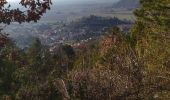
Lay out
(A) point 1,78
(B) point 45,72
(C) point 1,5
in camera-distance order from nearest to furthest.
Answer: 1. (C) point 1,5
2. (A) point 1,78
3. (B) point 45,72

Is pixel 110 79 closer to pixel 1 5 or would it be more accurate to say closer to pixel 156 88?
pixel 156 88

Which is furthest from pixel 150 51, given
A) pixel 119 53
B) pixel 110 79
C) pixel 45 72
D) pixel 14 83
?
pixel 45 72

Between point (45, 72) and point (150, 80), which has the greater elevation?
point (150, 80)

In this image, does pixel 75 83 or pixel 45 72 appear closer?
pixel 75 83

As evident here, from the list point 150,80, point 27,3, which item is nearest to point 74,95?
point 150,80

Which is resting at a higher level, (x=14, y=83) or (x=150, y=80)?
(x=150, y=80)

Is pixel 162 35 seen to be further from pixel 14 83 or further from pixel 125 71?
pixel 14 83

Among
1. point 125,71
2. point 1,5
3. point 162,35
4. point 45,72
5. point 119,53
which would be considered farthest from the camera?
point 45,72

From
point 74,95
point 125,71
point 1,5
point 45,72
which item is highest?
point 1,5

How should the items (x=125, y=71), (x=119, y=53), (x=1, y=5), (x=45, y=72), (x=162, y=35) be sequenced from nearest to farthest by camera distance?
(x=1, y=5)
(x=125, y=71)
(x=119, y=53)
(x=162, y=35)
(x=45, y=72)
